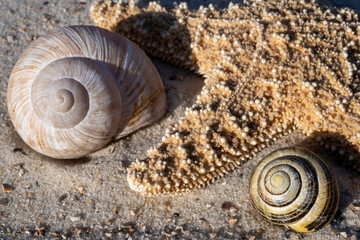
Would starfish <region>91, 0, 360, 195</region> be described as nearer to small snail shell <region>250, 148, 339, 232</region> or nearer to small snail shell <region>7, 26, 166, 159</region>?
small snail shell <region>250, 148, 339, 232</region>

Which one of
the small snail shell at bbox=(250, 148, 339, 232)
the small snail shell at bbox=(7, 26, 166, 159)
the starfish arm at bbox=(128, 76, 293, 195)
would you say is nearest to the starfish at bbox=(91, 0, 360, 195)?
the starfish arm at bbox=(128, 76, 293, 195)

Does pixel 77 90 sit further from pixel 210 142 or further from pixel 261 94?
pixel 261 94

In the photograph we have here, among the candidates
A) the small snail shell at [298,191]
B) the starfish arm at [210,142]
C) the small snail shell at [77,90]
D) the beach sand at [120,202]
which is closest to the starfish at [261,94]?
the starfish arm at [210,142]

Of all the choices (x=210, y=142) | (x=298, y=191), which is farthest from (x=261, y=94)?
Answer: (x=298, y=191)

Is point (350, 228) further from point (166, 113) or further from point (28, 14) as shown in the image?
point (28, 14)

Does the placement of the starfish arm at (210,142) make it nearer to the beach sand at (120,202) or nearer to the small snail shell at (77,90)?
the beach sand at (120,202)
